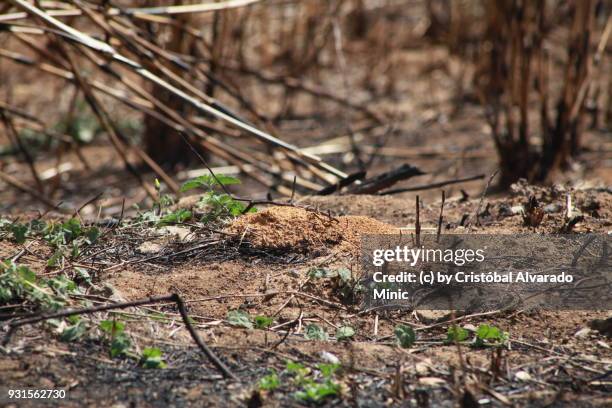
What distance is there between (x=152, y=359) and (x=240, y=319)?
0.29 m

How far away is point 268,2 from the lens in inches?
269

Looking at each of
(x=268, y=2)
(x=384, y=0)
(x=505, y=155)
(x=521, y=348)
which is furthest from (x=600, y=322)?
(x=384, y=0)

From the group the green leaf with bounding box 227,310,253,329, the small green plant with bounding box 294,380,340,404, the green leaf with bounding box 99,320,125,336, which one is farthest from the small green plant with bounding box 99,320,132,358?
the small green plant with bounding box 294,380,340,404

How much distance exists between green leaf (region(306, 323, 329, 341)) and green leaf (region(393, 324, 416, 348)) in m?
0.18

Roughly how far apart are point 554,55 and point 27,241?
5940 millimetres

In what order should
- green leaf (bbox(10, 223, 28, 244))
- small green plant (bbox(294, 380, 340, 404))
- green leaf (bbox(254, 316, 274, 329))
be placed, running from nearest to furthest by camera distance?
small green plant (bbox(294, 380, 340, 404))
green leaf (bbox(254, 316, 274, 329))
green leaf (bbox(10, 223, 28, 244))

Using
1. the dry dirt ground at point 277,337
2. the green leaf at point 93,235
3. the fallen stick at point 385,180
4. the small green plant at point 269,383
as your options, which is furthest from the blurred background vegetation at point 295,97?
the small green plant at point 269,383

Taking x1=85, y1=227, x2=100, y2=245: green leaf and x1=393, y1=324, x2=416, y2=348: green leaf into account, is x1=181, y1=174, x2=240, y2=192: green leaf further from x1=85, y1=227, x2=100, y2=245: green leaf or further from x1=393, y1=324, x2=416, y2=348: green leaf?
x1=393, y1=324, x2=416, y2=348: green leaf

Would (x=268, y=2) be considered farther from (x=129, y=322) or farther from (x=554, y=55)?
(x=129, y=322)

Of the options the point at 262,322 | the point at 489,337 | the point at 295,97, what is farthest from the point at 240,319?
the point at 295,97

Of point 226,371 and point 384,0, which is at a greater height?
point 384,0

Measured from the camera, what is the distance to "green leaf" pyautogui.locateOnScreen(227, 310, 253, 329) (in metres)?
2.26

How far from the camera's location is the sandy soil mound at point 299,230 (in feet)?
8.63

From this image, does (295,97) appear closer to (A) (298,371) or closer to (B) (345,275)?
(B) (345,275)
